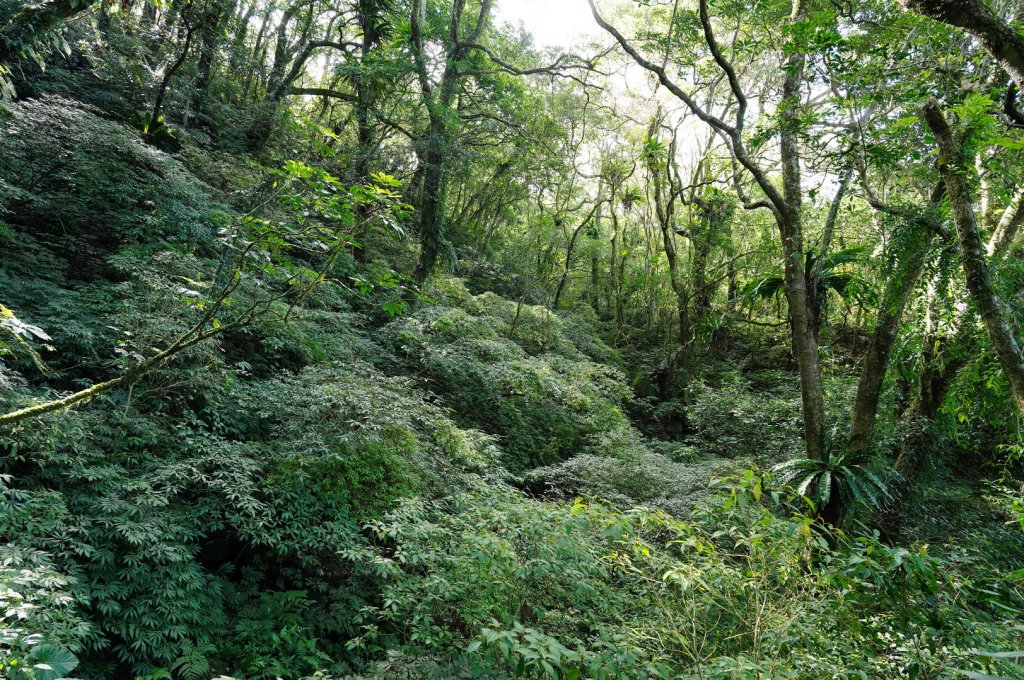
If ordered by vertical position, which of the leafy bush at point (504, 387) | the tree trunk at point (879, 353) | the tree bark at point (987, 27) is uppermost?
the tree bark at point (987, 27)

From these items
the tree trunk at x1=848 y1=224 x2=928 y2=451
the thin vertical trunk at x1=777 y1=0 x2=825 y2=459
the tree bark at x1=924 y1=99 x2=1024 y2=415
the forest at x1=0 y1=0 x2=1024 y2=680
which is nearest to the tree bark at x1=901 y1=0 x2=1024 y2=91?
the forest at x1=0 y1=0 x2=1024 y2=680

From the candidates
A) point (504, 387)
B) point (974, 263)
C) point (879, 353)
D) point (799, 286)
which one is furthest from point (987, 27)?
point (504, 387)

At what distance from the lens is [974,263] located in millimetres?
3139

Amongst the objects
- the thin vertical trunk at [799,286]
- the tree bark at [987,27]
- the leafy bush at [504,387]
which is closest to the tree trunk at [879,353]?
the thin vertical trunk at [799,286]

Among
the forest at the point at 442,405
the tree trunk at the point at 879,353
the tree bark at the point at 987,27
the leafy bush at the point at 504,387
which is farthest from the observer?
the leafy bush at the point at 504,387

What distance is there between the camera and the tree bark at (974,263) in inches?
117

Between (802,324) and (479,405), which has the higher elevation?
(802,324)

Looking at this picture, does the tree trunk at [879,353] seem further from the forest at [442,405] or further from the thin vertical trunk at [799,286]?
the thin vertical trunk at [799,286]

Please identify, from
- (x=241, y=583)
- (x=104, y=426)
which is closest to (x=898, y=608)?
(x=241, y=583)

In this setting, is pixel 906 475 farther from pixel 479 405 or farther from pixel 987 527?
pixel 479 405

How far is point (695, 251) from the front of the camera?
13680 mm

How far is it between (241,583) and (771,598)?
4235 millimetres

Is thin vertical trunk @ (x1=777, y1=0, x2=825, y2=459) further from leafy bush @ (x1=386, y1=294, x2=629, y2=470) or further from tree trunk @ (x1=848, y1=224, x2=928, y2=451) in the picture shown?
leafy bush @ (x1=386, y1=294, x2=629, y2=470)

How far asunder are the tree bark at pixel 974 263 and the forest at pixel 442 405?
0.07ft
